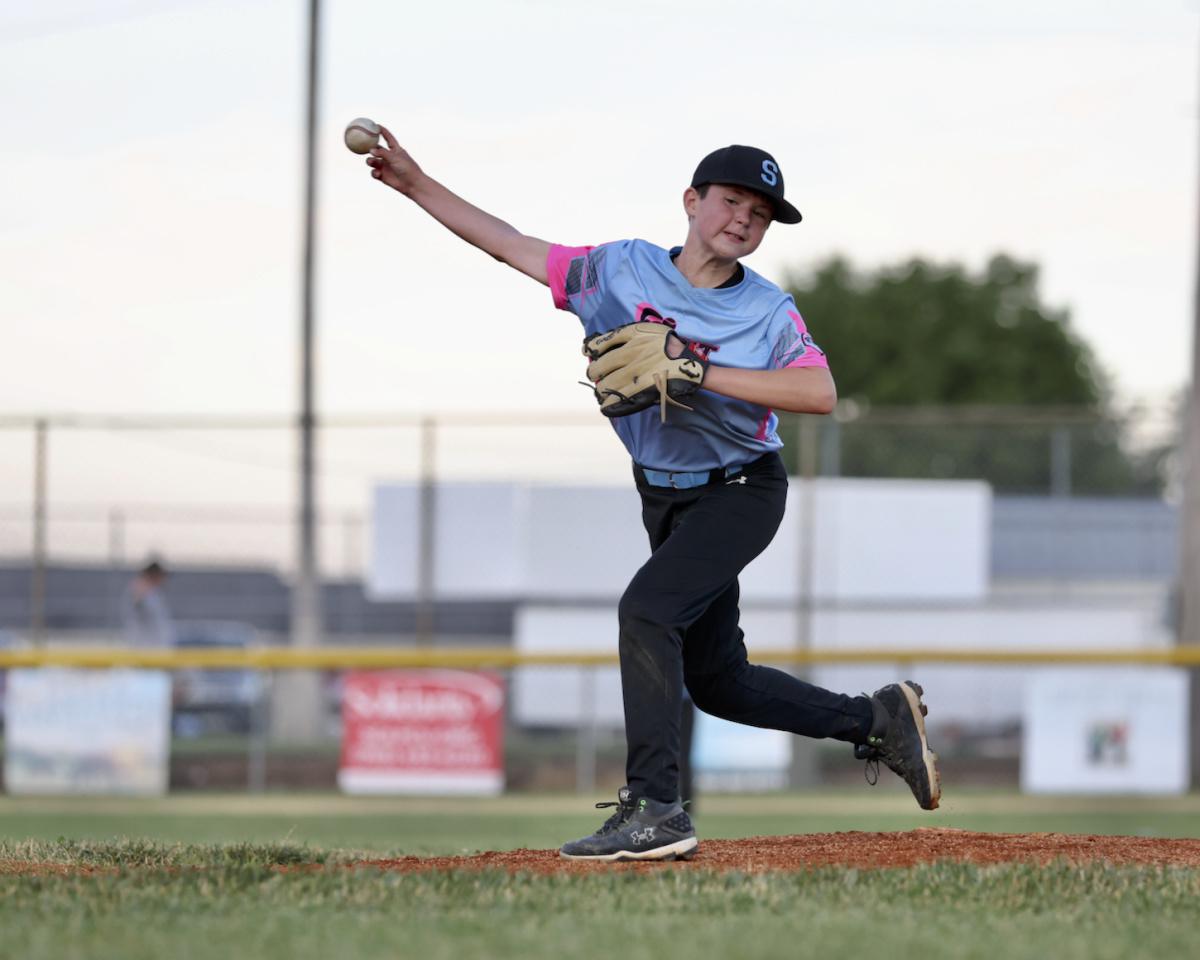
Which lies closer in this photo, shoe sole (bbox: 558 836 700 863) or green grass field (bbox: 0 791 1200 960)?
green grass field (bbox: 0 791 1200 960)

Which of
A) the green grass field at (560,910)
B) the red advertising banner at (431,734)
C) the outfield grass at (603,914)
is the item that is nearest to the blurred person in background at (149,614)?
the red advertising banner at (431,734)

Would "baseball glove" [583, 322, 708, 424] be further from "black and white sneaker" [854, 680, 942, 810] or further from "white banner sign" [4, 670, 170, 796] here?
"white banner sign" [4, 670, 170, 796]

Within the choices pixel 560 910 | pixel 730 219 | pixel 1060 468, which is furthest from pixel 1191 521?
pixel 560 910

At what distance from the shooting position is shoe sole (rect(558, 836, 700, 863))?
16.4 ft

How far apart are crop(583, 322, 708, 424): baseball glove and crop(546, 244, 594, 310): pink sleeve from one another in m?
0.30

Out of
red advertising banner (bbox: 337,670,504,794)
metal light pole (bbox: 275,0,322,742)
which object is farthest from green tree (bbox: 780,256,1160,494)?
red advertising banner (bbox: 337,670,504,794)

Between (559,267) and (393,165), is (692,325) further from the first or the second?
(393,165)

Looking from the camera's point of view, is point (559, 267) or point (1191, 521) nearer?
point (559, 267)

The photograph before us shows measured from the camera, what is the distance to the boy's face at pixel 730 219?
5117 millimetres

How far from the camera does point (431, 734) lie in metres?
14.4

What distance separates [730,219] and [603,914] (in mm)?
1984

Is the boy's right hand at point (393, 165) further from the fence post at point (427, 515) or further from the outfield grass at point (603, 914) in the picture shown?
the fence post at point (427, 515)

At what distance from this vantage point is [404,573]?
18484mm

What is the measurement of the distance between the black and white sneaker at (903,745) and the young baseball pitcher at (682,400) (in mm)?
477
